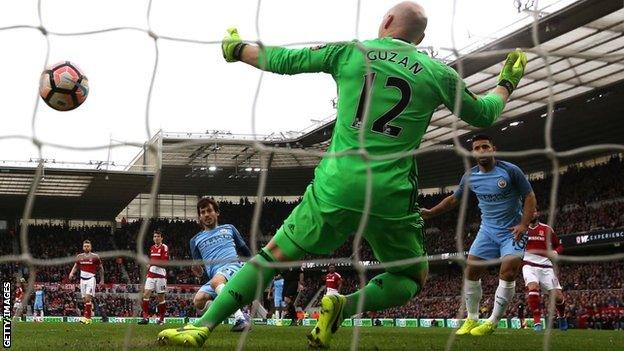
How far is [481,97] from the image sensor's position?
13.1ft

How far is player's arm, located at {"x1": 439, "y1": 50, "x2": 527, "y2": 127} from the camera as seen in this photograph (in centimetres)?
379

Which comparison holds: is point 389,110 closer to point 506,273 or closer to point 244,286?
point 244,286

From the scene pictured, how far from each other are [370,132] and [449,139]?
25332 millimetres

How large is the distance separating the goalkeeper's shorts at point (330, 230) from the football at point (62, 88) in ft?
8.08

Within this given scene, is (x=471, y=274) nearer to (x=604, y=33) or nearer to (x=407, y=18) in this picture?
(x=407, y=18)

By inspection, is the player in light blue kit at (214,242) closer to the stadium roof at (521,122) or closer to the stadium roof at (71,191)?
the stadium roof at (521,122)

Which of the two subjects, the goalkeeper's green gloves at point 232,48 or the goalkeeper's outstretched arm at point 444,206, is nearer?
the goalkeeper's green gloves at point 232,48

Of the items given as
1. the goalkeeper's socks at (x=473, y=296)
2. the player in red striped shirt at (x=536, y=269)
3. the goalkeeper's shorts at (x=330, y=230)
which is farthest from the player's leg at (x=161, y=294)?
the goalkeeper's shorts at (x=330, y=230)

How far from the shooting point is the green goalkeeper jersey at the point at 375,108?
3578mm

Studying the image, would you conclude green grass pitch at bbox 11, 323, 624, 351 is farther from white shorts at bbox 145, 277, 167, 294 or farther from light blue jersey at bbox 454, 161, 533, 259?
white shorts at bbox 145, 277, 167, 294

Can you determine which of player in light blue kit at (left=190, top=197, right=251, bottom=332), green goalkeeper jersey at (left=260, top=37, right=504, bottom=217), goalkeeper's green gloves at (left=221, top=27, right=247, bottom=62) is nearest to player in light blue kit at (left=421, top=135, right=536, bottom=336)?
player in light blue kit at (left=190, top=197, right=251, bottom=332)

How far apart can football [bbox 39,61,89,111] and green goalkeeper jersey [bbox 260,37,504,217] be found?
2.45 m

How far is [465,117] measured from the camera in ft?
12.8

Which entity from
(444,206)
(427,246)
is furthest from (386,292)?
(427,246)
